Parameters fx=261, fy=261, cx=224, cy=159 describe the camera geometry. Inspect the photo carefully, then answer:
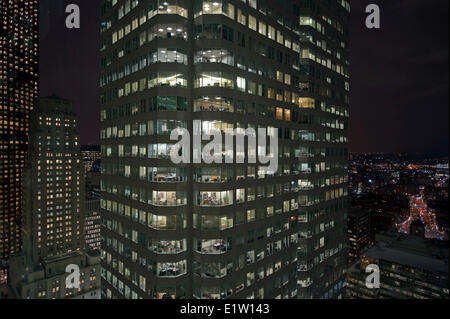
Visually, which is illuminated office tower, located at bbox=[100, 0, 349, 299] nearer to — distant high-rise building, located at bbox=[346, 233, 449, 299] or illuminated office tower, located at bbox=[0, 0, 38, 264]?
distant high-rise building, located at bbox=[346, 233, 449, 299]

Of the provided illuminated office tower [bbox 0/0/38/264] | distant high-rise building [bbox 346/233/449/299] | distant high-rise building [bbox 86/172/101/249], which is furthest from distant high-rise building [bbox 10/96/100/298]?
distant high-rise building [bbox 346/233/449/299]

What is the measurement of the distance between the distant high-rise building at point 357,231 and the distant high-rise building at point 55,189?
77202 mm

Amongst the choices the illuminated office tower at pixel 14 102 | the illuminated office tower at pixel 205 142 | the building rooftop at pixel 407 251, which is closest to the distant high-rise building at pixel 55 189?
the illuminated office tower at pixel 14 102

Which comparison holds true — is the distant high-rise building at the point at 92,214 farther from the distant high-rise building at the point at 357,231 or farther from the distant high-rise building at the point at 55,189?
the distant high-rise building at the point at 357,231

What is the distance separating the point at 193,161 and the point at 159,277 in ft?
25.8

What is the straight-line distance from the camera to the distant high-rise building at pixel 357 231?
85.6m

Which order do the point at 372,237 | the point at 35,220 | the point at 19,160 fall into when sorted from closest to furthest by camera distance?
the point at 35,220 → the point at 19,160 → the point at 372,237

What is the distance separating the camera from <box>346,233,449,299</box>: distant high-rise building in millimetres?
23156

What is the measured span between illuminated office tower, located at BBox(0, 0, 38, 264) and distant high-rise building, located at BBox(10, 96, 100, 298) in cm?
1044

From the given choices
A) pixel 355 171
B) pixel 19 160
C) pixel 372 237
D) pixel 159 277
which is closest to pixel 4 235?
pixel 19 160

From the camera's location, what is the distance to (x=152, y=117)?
17.0m

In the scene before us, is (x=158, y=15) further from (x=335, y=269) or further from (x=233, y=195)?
(x=335, y=269)

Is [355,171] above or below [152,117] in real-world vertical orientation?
below

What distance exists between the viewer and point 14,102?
8144cm
